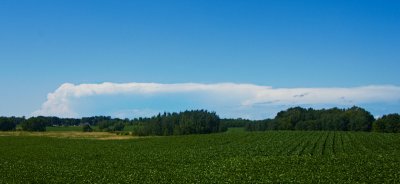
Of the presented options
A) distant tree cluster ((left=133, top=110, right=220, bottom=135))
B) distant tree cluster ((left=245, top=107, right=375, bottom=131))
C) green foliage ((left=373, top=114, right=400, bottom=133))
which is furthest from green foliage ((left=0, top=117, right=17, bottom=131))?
green foliage ((left=373, top=114, right=400, bottom=133))

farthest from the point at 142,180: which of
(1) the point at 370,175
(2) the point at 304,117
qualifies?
Result: (2) the point at 304,117

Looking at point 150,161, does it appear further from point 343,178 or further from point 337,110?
point 337,110

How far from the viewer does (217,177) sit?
35031mm

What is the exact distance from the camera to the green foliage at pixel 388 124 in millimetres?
138125

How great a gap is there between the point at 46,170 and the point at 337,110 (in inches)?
5852

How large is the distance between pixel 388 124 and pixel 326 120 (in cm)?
2366

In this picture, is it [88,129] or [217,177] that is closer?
[217,177]

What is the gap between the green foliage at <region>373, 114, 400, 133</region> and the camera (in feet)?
453

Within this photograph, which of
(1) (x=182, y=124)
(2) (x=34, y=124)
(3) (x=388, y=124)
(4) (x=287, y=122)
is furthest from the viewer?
(2) (x=34, y=124)

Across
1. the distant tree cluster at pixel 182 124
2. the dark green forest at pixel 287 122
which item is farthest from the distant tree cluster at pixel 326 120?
the distant tree cluster at pixel 182 124

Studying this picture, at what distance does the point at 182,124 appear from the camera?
15550cm

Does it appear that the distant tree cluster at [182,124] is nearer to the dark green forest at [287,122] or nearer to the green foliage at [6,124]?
the dark green forest at [287,122]

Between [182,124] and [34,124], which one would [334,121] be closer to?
[182,124]

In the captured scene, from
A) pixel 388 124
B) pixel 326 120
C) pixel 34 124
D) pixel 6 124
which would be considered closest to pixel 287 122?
pixel 326 120
